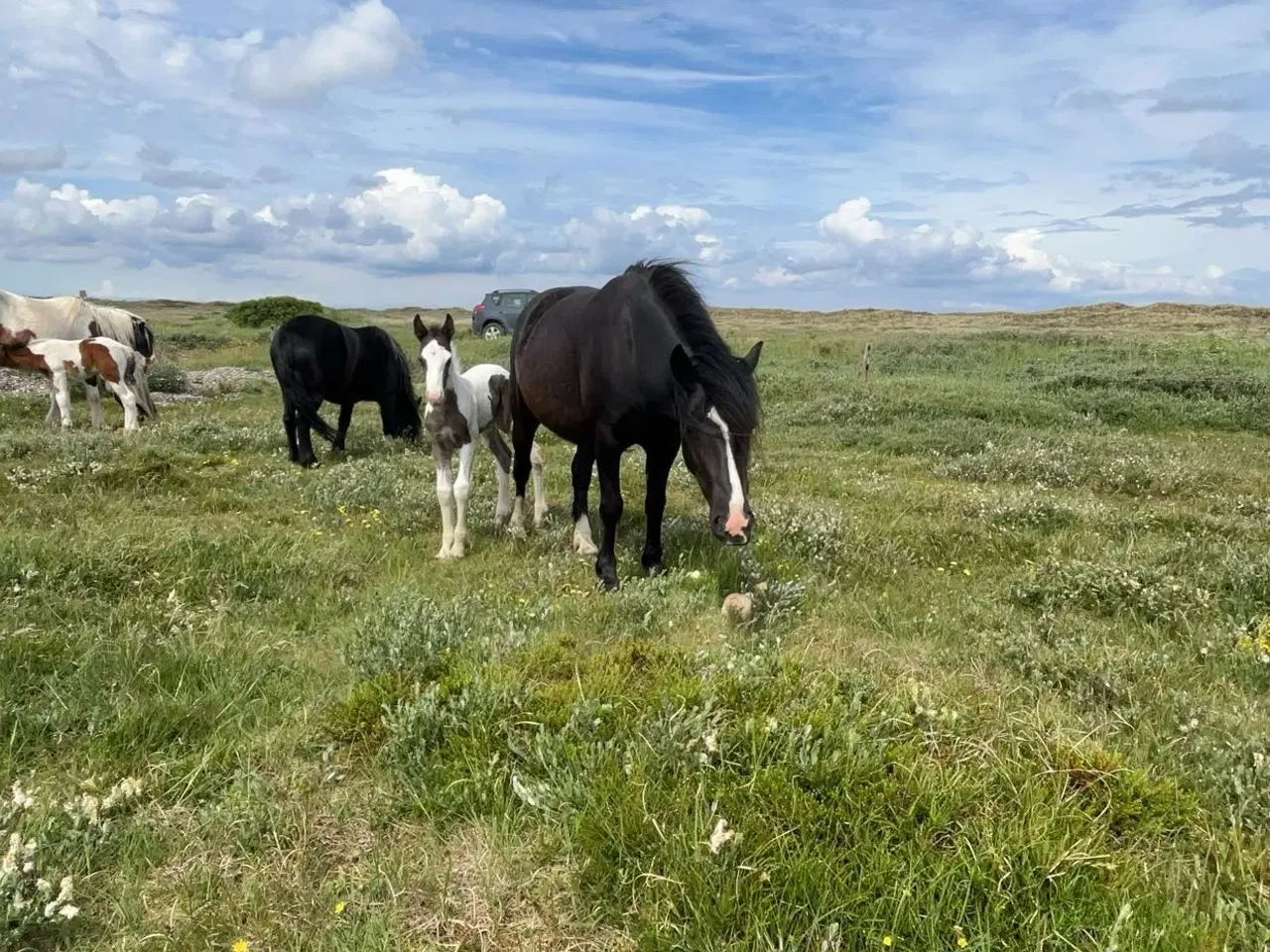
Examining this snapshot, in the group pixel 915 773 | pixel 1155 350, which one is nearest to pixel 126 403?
pixel 915 773

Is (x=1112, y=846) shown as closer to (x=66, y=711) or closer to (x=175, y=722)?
(x=175, y=722)

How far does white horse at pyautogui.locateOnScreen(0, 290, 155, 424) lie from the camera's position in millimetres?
13672

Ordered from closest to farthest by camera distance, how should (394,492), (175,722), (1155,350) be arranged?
1. (175,722)
2. (394,492)
3. (1155,350)

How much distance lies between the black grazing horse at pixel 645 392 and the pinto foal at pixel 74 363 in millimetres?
Result: 8750

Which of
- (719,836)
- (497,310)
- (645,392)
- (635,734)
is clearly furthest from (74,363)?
(497,310)

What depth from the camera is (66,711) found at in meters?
3.76

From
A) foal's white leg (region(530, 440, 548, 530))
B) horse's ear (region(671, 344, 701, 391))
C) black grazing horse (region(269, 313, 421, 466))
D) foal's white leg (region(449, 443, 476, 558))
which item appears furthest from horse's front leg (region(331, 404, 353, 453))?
horse's ear (region(671, 344, 701, 391))

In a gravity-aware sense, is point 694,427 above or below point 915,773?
above

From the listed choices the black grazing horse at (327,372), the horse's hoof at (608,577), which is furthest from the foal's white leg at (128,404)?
the horse's hoof at (608,577)

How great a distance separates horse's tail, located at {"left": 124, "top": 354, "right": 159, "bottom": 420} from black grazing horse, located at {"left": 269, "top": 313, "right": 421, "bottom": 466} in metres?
3.72

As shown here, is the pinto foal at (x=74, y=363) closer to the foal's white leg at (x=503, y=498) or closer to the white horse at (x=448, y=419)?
the foal's white leg at (x=503, y=498)

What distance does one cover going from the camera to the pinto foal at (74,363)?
13.0 metres

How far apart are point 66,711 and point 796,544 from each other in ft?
16.6

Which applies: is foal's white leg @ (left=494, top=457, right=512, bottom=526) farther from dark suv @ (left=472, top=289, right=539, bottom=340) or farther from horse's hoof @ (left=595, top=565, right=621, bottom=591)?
dark suv @ (left=472, top=289, right=539, bottom=340)
